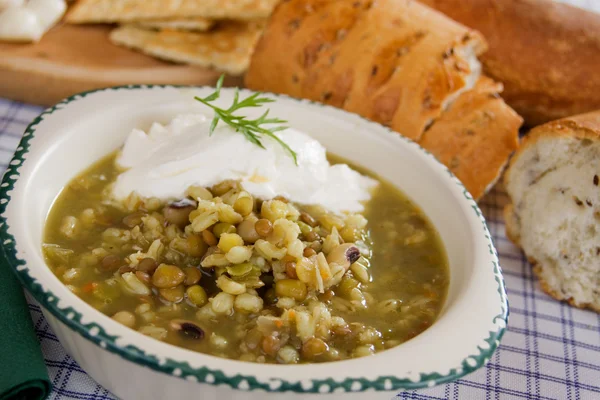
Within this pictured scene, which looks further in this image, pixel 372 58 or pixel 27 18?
pixel 27 18

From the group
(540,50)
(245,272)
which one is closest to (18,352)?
(245,272)

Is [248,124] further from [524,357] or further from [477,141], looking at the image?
[524,357]

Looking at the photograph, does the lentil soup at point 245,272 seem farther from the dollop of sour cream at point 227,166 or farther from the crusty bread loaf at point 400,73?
the crusty bread loaf at point 400,73

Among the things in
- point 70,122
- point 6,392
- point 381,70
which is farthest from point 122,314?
point 381,70

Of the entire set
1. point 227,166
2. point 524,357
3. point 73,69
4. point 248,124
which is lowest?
point 524,357

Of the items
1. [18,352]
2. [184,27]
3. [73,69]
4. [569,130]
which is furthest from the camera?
[184,27]

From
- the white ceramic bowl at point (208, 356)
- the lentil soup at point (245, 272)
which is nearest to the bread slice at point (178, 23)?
the white ceramic bowl at point (208, 356)

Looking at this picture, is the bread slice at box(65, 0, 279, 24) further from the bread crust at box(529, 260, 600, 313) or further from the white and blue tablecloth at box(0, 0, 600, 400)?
the bread crust at box(529, 260, 600, 313)
